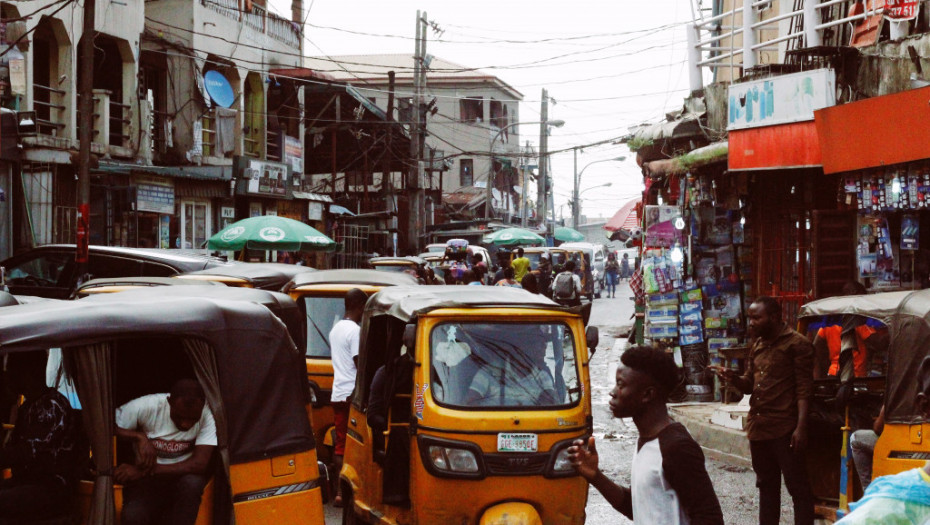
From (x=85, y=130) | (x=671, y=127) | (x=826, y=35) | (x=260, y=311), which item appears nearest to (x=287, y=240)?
(x=85, y=130)

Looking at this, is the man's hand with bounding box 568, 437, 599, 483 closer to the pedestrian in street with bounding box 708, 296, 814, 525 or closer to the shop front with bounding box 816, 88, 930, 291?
the pedestrian in street with bounding box 708, 296, 814, 525

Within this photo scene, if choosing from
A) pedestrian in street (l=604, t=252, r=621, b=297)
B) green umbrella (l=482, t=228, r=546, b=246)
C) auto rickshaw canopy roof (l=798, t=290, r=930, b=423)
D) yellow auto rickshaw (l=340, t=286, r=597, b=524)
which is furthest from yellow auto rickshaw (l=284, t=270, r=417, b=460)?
pedestrian in street (l=604, t=252, r=621, b=297)

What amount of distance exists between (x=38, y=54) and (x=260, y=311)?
67.3 ft

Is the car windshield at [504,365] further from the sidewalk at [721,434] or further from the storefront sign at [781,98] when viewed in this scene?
the storefront sign at [781,98]

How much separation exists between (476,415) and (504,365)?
0.48 m

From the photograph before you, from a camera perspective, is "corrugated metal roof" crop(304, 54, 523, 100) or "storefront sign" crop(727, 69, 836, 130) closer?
"storefront sign" crop(727, 69, 836, 130)

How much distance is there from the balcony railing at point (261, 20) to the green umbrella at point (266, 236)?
1177 cm

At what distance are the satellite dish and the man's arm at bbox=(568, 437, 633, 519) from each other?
2724 centimetres

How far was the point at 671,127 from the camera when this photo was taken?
1627cm

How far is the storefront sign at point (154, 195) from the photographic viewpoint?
26234mm

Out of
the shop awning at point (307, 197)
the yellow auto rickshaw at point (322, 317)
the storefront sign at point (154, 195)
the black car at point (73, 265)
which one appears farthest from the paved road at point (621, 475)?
the shop awning at point (307, 197)

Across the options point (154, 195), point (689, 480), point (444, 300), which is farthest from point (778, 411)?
point (154, 195)

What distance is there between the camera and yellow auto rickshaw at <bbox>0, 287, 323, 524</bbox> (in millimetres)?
5176

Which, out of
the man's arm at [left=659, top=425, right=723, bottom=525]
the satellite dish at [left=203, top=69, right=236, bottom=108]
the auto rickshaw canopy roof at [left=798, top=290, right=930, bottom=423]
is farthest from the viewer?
the satellite dish at [left=203, top=69, right=236, bottom=108]
